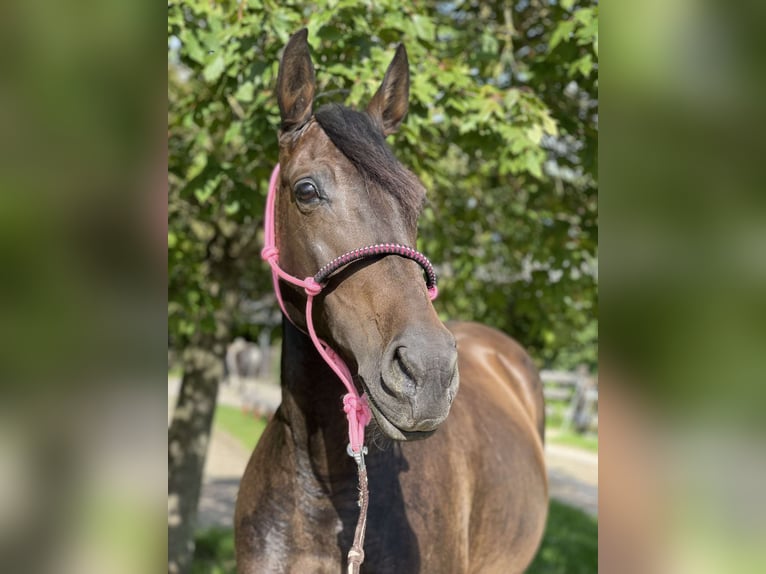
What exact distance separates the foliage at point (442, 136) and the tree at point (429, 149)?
0.01m

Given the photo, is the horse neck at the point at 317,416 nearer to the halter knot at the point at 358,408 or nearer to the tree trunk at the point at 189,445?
the halter knot at the point at 358,408

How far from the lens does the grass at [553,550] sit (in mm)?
5934

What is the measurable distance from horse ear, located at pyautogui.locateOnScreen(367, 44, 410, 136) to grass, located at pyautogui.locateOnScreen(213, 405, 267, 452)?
9014mm

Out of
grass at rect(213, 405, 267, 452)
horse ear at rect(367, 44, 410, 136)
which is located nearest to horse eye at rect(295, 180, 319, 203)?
horse ear at rect(367, 44, 410, 136)

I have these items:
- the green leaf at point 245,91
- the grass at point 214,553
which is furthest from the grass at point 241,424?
the green leaf at point 245,91

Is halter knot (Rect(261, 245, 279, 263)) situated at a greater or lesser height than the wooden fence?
greater

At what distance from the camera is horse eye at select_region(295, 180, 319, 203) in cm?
186

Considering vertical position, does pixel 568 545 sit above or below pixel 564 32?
below

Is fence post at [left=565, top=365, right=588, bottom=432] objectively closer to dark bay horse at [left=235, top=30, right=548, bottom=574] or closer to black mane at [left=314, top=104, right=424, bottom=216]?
dark bay horse at [left=235, top=30, right=548, bottom=574]

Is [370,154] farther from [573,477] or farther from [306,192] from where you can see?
[573,477]

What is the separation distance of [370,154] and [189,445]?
4.08 metres

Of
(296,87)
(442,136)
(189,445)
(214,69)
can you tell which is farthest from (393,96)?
(189,445)

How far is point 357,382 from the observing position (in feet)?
6.08
